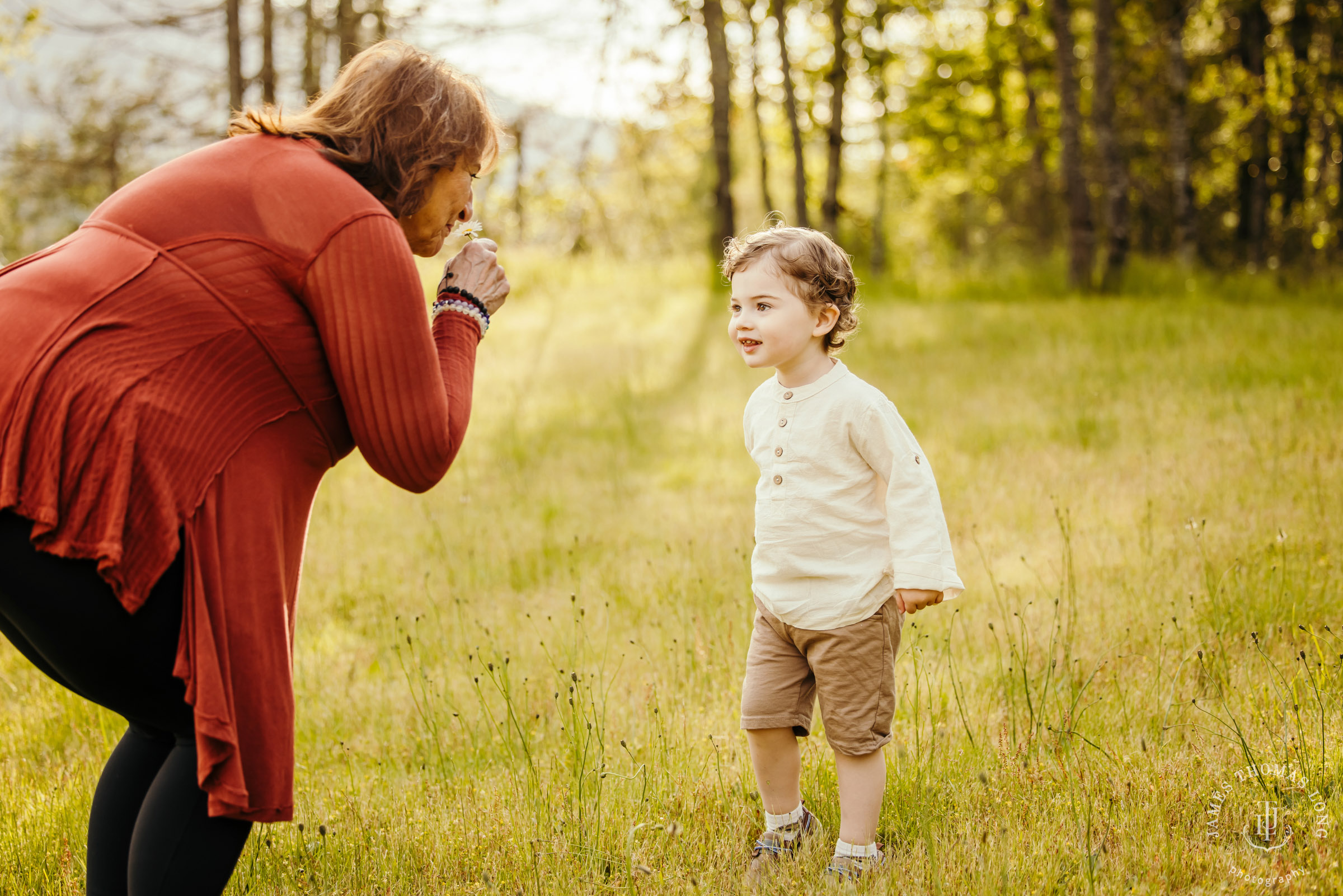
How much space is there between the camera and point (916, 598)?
7.78 ft

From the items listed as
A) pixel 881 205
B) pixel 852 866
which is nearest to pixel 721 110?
pixel 852 866

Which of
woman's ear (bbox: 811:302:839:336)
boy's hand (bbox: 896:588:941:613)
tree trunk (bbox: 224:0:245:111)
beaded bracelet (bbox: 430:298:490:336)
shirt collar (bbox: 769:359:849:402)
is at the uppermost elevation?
tree trunk (bbox: 224:0:245:111)

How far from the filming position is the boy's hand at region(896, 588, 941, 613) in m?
2.36

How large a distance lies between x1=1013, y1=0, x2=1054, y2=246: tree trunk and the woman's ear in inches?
694

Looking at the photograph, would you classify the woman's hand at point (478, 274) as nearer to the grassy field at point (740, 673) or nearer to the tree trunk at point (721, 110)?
the grassy field at point (740, 673)

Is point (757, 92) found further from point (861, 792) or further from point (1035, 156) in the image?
point (861, 792)

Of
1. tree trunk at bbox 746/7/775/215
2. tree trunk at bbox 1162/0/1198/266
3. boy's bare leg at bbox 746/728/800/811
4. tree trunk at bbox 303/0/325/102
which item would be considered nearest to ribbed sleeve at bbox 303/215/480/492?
boy's bare leg at bbox 746/728/800/811

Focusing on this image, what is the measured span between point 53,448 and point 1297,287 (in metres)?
14.4

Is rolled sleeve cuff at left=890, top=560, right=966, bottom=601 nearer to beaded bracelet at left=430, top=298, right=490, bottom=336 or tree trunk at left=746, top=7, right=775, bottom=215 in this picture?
beaded bracelet at left=430, top=298, right=490, bottom=336

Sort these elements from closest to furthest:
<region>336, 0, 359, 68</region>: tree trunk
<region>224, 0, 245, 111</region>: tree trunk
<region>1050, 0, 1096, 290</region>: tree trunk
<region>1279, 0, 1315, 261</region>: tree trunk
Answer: <region>1050, 0, 1096, 290</region>: tree trunk, <region>224, 0, 245, 111</region>: tree trunk, <region>336, 0, 359, 68</region>: tree trunk, <region>1279, 0, 1315, 261</region>: tree trunk

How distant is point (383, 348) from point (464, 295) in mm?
394

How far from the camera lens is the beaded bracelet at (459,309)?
2146mm

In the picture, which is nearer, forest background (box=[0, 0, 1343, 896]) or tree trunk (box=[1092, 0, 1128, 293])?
forest background (box=[0, 0, 1343, 896])

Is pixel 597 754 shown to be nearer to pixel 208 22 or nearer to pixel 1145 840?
pixel 1145 840
